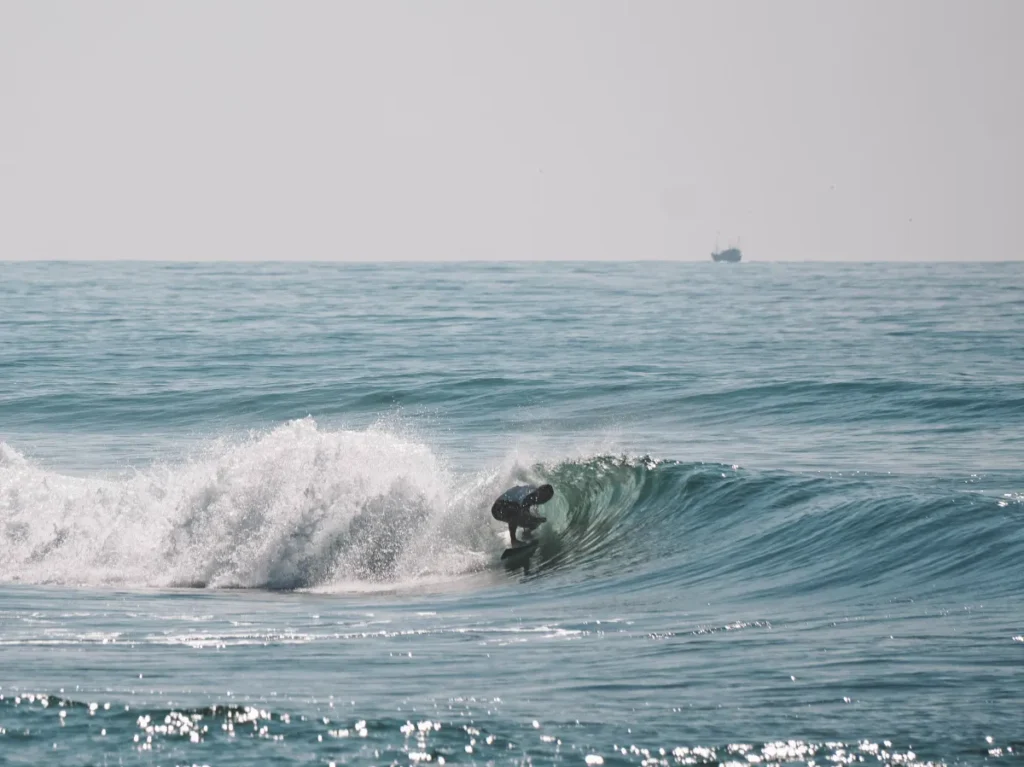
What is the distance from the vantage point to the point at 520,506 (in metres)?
18.9

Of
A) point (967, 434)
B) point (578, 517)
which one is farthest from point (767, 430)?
point (578, 517)

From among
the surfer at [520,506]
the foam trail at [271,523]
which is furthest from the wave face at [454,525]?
the surfer at [520,506]

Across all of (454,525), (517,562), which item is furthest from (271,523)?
(517,562)

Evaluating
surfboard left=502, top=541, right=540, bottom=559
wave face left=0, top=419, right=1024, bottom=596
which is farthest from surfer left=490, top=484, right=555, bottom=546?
wave face left=0, top=419, right=1024, bottom=596

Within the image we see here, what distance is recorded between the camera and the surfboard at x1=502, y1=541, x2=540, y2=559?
1834 centimetres

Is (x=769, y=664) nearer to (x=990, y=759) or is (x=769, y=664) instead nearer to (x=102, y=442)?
(x=990, y=759)

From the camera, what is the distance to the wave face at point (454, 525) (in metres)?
16.0

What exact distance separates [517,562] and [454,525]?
1345mm

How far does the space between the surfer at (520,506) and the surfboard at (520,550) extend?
5.3 inches

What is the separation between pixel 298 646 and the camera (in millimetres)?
11891

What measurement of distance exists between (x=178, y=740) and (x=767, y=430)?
21.0m

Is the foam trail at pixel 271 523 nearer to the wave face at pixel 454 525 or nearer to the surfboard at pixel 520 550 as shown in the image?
the wave face at pixel 454 525

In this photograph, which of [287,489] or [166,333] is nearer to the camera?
[287,489]

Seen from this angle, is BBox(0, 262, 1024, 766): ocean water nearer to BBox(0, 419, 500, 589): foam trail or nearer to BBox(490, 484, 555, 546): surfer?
BBox(0, 419, 500, 589): foam trail
